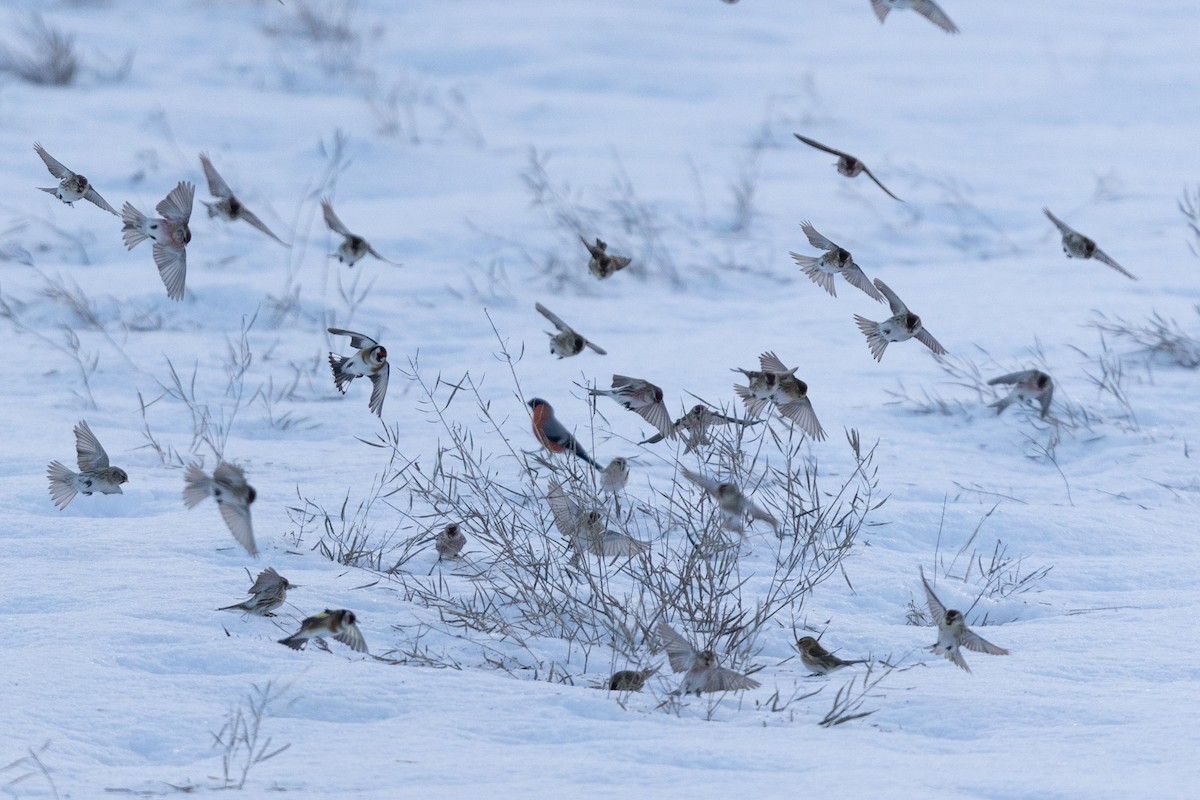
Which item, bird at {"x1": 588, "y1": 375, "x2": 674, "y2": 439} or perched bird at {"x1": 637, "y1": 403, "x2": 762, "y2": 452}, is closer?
bird at {"x1": 588, "y1": 375, "x2": 674, "y2": 439}

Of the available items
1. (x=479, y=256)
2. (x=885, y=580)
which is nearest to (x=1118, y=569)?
(x=885, y=580)

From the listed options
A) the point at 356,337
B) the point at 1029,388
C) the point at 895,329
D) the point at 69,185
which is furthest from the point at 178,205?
the point at 1029,388

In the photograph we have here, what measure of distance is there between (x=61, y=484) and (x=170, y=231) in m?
0.95

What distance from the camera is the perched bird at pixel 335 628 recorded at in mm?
2852

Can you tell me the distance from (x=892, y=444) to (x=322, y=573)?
216 cm

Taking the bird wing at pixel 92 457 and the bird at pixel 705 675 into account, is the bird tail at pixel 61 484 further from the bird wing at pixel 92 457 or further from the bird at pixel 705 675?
the bird at pixel 705 675

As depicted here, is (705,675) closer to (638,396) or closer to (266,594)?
(638,396)

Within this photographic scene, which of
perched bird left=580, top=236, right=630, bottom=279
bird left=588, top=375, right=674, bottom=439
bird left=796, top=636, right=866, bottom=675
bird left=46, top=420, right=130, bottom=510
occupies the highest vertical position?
perched bird left=580, top=236, right=630, bottom=279

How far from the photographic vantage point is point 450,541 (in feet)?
11.9

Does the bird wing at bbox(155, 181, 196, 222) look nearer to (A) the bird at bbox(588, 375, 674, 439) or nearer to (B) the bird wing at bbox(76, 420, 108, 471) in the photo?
(B) the bird wing at bbox(76, 420, 108, 471)

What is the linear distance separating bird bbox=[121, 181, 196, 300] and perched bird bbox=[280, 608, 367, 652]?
711 mm

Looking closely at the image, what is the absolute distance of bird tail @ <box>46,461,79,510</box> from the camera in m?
3.49

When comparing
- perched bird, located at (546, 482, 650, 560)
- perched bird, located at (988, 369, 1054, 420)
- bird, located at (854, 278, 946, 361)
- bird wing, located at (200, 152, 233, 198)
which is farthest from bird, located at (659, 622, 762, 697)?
perched bird, located at (988, 369, 1054, 420)

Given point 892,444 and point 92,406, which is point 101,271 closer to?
point 92,406
